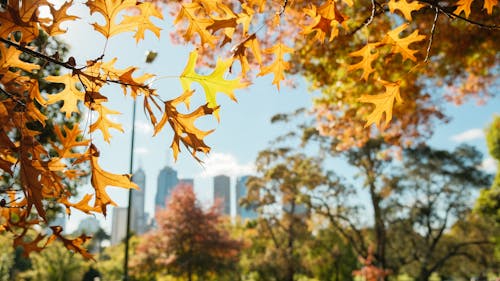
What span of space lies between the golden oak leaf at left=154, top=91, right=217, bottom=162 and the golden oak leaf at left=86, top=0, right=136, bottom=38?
1.02ft

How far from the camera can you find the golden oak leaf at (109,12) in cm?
132

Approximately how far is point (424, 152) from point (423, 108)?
2188cm

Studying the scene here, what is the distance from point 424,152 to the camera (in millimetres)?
28297


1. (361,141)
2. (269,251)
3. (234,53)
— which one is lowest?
(269,251)

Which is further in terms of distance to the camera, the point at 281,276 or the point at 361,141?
the point at 281,276

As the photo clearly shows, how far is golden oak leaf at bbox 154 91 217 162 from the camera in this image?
4.51 feet

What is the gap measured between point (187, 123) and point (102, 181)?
396mm

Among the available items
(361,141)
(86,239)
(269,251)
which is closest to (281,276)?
(269,251)

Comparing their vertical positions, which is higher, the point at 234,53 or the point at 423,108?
the point at 423,108

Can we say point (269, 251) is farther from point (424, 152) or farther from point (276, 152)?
point (424, 152)

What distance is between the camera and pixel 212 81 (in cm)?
151

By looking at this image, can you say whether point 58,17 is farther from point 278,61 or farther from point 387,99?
point 387,99

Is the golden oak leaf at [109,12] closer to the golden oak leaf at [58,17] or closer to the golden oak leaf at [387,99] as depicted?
the golden oak leaf at [58,17]

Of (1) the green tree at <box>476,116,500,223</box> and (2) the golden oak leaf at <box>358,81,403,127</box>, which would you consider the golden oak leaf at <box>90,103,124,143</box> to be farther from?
(1) the green tree at <box>476,116,500,223</box>
